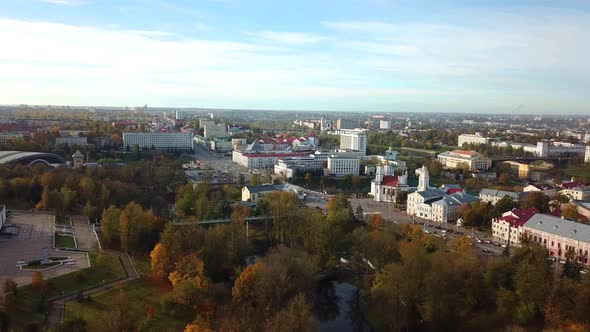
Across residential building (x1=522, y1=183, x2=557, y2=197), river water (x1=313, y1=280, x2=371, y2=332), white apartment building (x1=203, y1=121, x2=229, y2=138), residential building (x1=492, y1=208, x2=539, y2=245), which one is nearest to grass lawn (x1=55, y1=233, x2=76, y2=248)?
river water (x1=313, y1=280, x2=371, y2=332)

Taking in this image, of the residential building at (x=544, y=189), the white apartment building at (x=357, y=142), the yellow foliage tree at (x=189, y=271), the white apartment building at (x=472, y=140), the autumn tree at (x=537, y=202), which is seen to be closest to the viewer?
the yellow foliage tree at (x=189, y=271)

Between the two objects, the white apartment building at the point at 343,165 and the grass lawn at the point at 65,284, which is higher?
the white apartment building at the point at 343,165

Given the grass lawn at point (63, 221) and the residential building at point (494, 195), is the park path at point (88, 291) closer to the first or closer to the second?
the grass lawn at point (63, 221)

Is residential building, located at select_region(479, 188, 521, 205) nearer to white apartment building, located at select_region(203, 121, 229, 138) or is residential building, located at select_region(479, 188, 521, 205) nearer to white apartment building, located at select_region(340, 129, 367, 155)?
white apartment building, located at select_region(340, 129, 367, 155)

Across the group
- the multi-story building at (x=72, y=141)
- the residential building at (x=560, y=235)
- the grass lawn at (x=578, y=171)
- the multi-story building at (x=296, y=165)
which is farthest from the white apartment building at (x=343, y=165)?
the multi-story building at (x=72, y=141)

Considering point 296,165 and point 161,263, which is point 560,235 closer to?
point 161,263

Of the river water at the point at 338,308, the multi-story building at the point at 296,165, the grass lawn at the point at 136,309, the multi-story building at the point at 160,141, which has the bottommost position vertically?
the river water at the point at 338,308

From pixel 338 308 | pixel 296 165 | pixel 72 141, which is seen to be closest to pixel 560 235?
pixel 338 308
